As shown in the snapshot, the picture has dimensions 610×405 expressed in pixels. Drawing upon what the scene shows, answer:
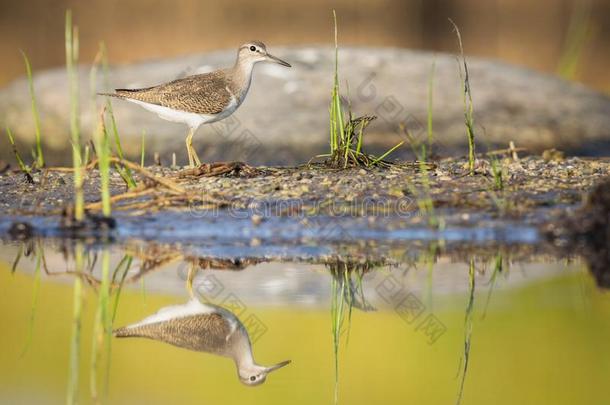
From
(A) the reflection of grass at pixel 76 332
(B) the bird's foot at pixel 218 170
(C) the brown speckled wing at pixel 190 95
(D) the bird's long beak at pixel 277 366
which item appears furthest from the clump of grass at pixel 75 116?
(D) the bird's long beak at pixel 277 366

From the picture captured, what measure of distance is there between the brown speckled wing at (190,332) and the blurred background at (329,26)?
10.8 meters

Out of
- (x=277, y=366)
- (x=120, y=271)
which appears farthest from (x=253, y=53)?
(x=277, y=366)

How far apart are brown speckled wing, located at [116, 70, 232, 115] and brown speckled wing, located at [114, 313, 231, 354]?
10.8 ft

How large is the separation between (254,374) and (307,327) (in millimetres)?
559

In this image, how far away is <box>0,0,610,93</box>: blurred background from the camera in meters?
15.3

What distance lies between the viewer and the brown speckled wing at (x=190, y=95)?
774 centimetres

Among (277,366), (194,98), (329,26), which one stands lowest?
(277,366)

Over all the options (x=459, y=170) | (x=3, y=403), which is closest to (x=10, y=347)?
(x=3, y=403)

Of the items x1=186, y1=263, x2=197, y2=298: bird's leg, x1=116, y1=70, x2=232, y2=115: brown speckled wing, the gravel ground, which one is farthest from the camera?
x1=116, y1=70, x2=232, y2=115: brown speckled wing

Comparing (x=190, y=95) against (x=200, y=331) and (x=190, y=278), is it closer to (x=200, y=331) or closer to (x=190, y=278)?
(x=190, y=278)

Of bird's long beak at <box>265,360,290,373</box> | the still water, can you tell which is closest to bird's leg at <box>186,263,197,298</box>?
the still water

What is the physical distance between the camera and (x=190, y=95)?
777cm

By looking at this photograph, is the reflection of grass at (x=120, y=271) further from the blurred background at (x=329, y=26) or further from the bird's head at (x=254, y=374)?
the blurred background at (x=329, y=26)

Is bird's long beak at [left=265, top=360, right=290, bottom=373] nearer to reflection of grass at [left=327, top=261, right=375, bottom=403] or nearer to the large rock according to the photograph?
reflection of grass at [left=327, top=261, right=375, bottom=403]
